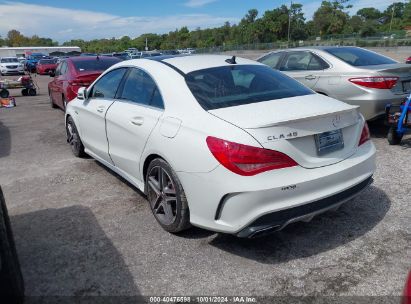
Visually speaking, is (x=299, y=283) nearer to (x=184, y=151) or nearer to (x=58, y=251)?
(x=184, y=151)

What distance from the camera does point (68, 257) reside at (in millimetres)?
3240

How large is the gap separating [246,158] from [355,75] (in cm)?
431

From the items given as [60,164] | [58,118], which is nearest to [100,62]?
[58,118]

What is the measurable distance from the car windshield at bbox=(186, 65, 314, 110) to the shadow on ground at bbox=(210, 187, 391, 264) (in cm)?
124

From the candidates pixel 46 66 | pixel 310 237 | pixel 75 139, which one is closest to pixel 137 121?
pixel 310 237

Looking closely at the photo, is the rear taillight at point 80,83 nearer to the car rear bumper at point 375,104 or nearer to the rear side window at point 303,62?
the rear side window at point 303,62

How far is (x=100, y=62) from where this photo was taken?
9250mm

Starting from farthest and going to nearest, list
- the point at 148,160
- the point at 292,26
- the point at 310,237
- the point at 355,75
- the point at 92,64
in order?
the point at 292,26 → the point at 92,64 → the point at 355,75 → the point at 148,160 → the point at 310,237

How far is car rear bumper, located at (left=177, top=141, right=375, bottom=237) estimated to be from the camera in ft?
8.97

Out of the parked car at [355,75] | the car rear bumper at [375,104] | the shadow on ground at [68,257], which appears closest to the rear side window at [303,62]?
the parked car at [355,75]

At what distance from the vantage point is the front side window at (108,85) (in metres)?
4.59

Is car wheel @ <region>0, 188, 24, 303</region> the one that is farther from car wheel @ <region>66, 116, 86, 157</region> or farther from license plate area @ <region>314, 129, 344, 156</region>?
car wheel @ <region>66, 116, 86, 157</region>

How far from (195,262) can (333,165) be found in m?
1.38

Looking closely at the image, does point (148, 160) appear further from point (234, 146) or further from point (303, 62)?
point (303, 62)
